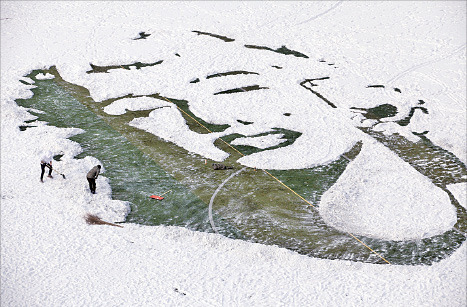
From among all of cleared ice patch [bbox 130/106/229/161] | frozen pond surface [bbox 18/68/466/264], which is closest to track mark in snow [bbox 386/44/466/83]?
frozen pond surface [bbox 18/68/466/264]

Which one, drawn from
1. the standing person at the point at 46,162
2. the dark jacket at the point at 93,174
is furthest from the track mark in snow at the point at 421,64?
the standing person at the point at 46,162

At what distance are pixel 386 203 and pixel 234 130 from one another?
7.58m

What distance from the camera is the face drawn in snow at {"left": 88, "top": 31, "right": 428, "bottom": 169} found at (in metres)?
20.2

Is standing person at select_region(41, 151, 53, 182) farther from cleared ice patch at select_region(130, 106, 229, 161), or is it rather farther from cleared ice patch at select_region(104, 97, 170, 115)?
cleared ice patch at select_region(104, 97, 170, 115)

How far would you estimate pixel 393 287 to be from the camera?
13.2m

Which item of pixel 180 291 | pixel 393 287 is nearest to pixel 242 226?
pixel 180 291

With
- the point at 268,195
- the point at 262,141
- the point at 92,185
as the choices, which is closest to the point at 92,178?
the point at 92,185

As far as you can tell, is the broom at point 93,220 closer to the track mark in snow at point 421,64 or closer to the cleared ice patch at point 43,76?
the cleared ice patch at point 43,76

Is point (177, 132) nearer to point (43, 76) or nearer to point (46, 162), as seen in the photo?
point (46, 162)

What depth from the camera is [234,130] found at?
2145 cm

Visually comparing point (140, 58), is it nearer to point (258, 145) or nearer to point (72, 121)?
point (72, 121)

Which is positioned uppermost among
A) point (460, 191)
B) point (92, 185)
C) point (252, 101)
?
point (460, 191)

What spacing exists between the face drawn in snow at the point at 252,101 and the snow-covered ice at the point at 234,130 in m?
0.11

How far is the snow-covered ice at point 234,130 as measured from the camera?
13203 mm
